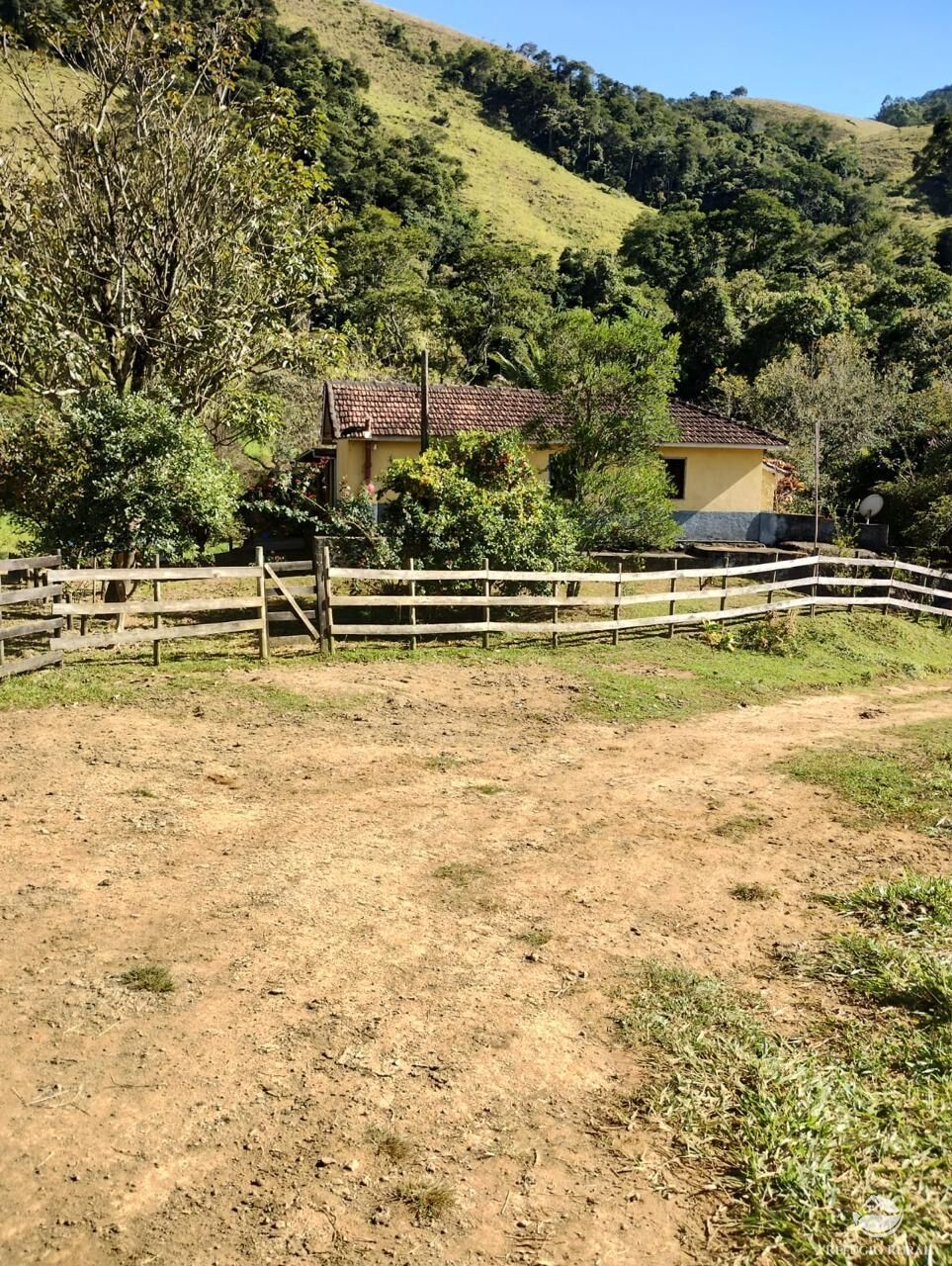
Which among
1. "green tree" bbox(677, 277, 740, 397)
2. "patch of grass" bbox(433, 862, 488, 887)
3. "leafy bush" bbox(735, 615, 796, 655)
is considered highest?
"green tree" bbox(677, 277, 740, 397)

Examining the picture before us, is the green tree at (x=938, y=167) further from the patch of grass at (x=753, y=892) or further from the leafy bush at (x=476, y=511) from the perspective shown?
the patch of grass at (x=753, y=892)

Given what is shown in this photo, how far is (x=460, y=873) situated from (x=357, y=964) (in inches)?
54.8

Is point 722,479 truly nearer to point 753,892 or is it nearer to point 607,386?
point 607,386

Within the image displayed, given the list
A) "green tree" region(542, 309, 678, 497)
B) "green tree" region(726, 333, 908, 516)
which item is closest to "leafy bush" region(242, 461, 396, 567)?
"green tree" region(542, 309, 678, 497)

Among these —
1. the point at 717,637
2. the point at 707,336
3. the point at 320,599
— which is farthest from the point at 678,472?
the point at 707,336

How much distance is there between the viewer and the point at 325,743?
29.3 ft

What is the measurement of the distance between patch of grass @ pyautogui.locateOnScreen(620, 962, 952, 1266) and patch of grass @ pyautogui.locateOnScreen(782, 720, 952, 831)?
3.52 m

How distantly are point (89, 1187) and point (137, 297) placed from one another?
14.4 meters

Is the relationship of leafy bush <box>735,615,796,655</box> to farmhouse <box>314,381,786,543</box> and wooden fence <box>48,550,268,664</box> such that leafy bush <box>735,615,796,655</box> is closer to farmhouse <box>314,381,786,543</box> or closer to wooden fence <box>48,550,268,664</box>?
wooden fence <box>48,550,268,664</box>

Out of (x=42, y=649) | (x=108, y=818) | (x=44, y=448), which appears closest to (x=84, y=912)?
(x=108, y=818)

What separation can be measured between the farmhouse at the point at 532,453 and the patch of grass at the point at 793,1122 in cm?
2005

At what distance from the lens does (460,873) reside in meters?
6.12

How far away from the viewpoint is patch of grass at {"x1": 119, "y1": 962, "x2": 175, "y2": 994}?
4473 mm

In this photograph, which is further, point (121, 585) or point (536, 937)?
point (121, 585)
